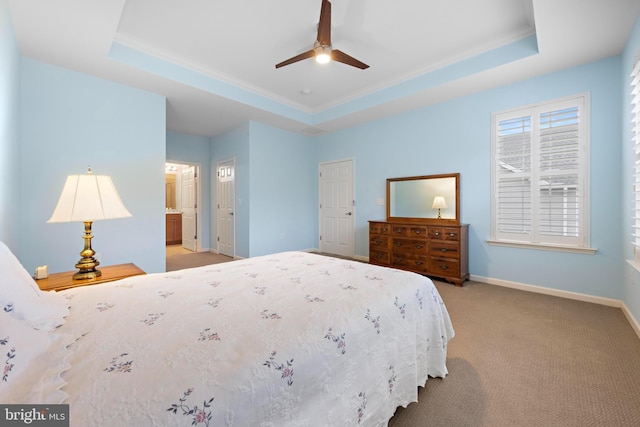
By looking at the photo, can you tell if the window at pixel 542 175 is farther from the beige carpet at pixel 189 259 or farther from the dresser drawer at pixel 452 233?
the beige carpet at pixel 189 259

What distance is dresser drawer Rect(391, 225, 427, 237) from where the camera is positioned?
12.7 ft

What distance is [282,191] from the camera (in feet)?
18.0

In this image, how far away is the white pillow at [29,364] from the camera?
2.03 ft

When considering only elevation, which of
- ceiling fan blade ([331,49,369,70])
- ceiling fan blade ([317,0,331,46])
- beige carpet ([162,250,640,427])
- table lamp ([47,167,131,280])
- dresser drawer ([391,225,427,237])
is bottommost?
beige carpet ([162,250,640,427])

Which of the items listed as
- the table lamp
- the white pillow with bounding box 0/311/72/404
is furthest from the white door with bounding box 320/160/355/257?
the white pillow with bounding box 0/311/72/404

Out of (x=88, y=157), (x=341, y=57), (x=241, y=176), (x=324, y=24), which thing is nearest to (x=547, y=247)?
(x=341, y=57)

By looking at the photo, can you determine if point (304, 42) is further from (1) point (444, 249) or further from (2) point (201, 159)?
(2) point (201, 159)

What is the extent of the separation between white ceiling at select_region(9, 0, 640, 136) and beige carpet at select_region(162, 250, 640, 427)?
2.69 meters

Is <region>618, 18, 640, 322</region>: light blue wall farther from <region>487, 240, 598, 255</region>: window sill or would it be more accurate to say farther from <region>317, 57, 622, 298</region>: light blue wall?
<region>487, 240, 598, 255</region>: window sill

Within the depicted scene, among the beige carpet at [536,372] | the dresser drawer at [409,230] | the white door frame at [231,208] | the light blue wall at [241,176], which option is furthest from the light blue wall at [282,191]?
the beige carpet at [536,372]

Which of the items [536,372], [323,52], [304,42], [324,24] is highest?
[304,42]

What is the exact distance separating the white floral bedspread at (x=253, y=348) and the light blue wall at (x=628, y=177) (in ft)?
7.16

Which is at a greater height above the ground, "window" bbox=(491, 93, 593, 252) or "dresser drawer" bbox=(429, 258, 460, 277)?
"window" bbox=(491, 93, 593, 252)

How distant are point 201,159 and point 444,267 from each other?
541 centimetres
